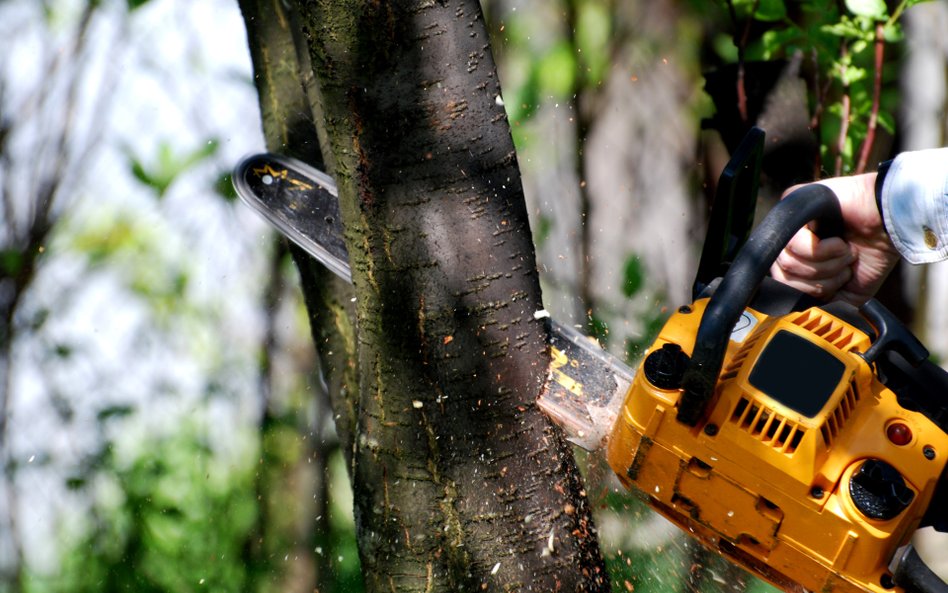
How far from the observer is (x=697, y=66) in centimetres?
303

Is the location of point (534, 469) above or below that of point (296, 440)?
above

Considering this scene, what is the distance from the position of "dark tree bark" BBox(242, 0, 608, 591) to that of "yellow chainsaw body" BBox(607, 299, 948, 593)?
0.57 feet

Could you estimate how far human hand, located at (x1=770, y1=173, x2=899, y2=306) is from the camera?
4.84ft

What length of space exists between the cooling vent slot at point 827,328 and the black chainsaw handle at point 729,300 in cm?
14

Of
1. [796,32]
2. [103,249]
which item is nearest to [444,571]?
[796,32]

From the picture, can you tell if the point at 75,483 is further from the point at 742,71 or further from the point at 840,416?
the point at 840,416

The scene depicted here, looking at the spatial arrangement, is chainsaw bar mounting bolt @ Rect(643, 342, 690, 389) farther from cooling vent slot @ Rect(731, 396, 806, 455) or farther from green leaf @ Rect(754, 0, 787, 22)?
green leaf @ Rect(754, 0, 787, 22)

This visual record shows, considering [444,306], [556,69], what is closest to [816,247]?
[444,306]

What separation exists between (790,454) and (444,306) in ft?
1.76

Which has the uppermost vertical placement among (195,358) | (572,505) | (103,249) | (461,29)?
(461,29)

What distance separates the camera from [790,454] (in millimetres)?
1220

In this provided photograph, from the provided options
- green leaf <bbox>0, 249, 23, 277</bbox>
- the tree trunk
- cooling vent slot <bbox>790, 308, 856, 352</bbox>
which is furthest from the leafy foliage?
green leaf <bbox>0, 249, 23, 277</bbox>

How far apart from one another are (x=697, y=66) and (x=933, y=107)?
0.80 meters

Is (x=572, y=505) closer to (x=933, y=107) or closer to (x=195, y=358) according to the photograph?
(x=933, y=107)
